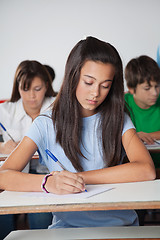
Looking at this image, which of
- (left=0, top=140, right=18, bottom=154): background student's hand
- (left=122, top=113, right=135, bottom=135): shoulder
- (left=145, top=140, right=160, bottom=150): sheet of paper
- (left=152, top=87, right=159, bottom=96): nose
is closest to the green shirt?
(left=152, top=87, right=159, bottom=96): nose

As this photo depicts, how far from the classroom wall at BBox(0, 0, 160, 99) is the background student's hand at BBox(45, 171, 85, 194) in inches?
141

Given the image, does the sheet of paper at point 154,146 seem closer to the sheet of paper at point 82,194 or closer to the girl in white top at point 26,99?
the girl in white top at point 26,99

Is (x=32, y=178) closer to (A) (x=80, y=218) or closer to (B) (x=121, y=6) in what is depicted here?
(A) (x=80, y=218)

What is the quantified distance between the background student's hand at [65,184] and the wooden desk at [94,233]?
0.58 feet

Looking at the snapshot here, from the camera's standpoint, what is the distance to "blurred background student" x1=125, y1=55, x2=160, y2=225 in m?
3.04

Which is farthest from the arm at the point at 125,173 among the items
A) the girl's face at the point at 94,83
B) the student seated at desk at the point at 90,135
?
the girl's face at the point at 94,83

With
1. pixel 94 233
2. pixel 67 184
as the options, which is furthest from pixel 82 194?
pixel 94 233

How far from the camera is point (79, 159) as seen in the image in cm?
155

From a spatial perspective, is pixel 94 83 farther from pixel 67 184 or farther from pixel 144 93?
pixel 144 93

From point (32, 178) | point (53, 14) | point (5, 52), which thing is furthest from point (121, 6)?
point (32, 178)

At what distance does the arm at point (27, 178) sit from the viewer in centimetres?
117

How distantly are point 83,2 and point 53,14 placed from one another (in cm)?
43

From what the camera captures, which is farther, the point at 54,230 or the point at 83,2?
the point at 83,2

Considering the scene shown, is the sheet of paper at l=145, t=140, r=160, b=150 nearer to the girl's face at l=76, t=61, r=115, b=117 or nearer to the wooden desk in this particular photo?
the girl's face at l=76, t=61, r=115, b=117
